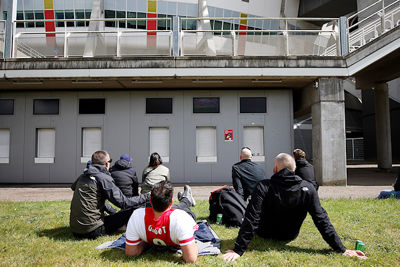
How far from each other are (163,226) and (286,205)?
1.52 meters

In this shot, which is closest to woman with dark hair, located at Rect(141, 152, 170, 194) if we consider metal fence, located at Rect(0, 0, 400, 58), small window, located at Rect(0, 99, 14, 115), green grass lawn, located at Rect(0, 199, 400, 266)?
green grass lawn, located at Rect(0, 199, 400, 266)

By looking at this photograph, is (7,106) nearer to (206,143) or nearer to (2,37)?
(2,37)

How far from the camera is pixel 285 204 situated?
3.56 meters

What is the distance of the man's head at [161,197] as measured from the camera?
3.17 m

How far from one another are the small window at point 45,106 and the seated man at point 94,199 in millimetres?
9317

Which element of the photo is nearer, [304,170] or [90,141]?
[304,170]

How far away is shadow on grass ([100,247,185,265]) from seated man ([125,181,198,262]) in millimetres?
113

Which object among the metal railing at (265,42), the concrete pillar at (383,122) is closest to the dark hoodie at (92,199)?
the metal railing at (265,42)

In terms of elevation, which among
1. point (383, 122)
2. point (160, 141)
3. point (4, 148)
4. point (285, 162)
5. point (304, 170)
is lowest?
point (304, 170)

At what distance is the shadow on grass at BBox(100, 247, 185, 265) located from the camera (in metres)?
3.45

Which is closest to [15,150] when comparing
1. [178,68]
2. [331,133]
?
[178,68]

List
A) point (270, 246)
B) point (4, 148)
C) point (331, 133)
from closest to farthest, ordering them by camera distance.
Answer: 1. point (270, 246)
2. point (331, 133)
3. point (4, 148)

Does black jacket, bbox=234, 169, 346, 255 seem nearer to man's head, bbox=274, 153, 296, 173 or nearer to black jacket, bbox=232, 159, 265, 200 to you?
man's head, bbox=274, 153, 296, 173

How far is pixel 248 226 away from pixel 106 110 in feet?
33.4
